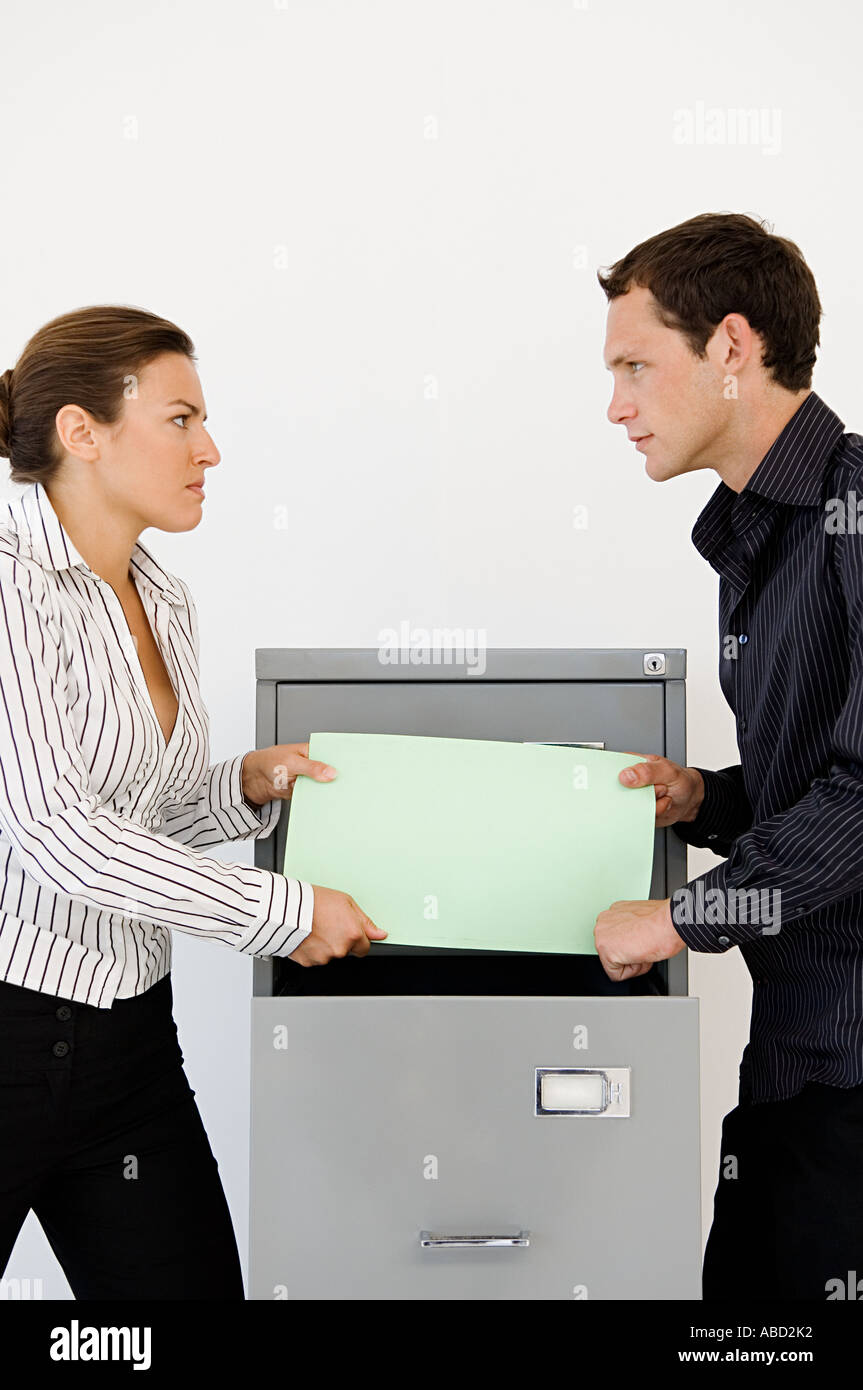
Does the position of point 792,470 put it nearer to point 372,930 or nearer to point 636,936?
point 636,936

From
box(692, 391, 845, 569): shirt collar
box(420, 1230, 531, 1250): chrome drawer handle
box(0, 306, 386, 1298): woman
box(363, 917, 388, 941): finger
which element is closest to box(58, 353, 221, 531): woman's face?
box(0, 306, 386, 1298): woman

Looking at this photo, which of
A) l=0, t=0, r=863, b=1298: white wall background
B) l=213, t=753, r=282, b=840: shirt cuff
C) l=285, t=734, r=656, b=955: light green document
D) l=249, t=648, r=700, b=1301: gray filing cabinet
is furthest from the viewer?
l=0, t=0, r=863, b=1298: white wall background

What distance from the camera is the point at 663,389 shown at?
1386 mm

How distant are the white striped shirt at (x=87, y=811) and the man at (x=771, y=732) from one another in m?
0.38

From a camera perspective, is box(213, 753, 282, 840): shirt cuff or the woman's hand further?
box(213, 753, 282, 840): shirt cuff

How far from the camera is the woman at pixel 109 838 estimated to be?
1236 mm

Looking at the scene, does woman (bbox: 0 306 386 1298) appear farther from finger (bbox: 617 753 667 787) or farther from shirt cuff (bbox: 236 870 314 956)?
finger (bbox: 617 753 667 787)

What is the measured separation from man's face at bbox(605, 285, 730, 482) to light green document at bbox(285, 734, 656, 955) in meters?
0.36

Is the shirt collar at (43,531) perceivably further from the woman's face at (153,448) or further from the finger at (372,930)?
the finger at (372,930)

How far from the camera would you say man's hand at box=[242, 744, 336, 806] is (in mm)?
1331

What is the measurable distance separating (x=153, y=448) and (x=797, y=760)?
2.50 feet

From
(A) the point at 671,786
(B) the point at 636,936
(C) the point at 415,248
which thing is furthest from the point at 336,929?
(C) the point at 415,248

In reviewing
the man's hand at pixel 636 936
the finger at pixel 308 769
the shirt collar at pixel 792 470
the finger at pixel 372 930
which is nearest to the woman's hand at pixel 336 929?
the finger at pixel 372 930
